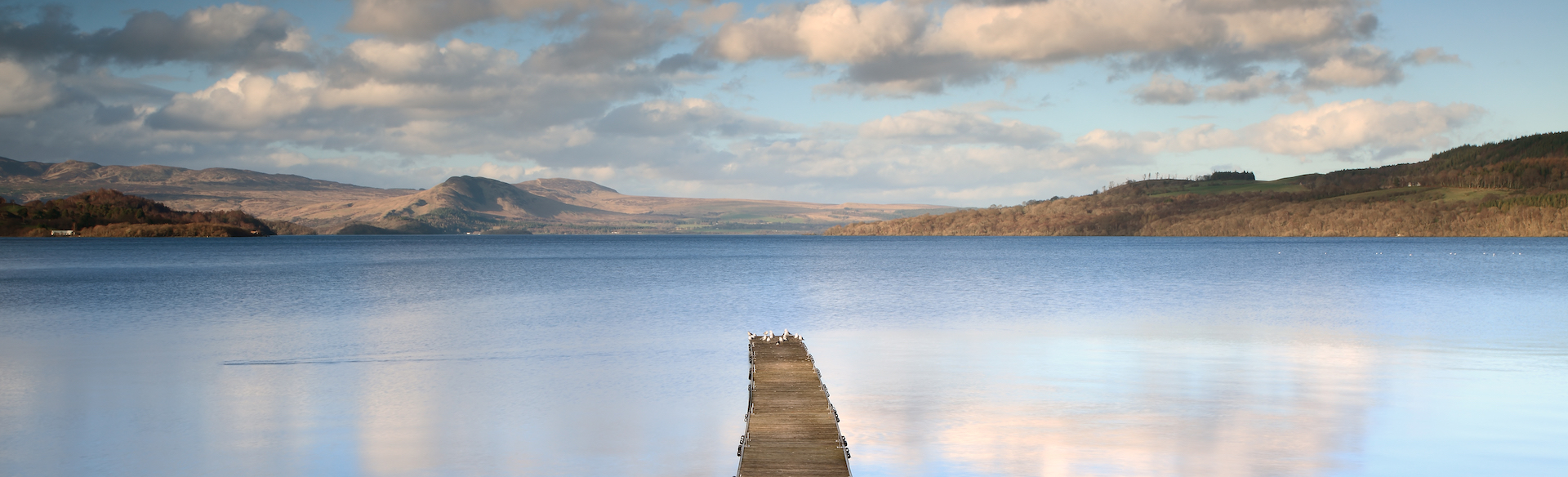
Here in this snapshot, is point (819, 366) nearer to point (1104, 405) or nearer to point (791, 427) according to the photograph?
point (1104, 405)

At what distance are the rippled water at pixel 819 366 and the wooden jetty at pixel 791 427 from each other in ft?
1.38

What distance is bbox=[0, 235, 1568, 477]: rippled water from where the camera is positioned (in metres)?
11.8

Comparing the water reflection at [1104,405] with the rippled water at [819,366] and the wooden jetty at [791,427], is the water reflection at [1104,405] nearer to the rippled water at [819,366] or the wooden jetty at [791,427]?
the rippled water at [819,366]

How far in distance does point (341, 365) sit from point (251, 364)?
7.03ft

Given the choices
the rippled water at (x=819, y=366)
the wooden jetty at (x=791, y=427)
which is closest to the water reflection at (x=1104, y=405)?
the rippled water at (x=819, y=366)

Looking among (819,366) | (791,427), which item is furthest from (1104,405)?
(819,366)

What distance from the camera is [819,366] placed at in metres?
20.8

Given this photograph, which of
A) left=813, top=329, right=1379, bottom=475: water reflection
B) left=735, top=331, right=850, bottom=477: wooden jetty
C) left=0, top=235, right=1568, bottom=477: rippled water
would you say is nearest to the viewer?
left=735, top=331, right=850, bottom=477: wooden jetty

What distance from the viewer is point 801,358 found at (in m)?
20.7

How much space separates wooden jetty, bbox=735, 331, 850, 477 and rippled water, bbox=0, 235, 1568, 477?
0.42 m

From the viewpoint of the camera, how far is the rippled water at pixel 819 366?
465 inches

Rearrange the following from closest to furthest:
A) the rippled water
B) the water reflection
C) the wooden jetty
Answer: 1. the wooden jetty
2. the water reflection
3. the rippled water

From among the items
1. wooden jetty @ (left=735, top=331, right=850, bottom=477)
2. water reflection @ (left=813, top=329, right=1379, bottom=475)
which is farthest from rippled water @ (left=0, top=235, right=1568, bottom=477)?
wooden jetty @ (left=735, top=331, right=850, bottom=477)

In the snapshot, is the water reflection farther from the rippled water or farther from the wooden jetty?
the wooden jetty
